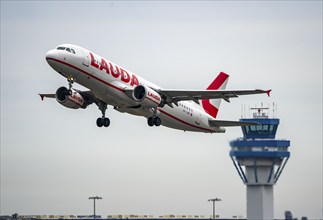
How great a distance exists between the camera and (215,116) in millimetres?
105250

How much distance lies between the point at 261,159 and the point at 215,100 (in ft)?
231

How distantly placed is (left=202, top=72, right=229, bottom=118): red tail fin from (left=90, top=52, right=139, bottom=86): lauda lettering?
52.3ft

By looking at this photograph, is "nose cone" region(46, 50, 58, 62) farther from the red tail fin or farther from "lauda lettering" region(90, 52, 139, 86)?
the red tail fin

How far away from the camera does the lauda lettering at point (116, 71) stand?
277 ft

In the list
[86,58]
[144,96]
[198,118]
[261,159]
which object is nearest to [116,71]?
[144,96]

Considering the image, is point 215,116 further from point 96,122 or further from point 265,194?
point 265,194

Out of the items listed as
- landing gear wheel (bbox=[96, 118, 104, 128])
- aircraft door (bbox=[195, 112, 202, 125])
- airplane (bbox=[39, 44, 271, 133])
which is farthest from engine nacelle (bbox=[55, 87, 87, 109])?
aircraft door (bbox=[195, 112, 202, 125])

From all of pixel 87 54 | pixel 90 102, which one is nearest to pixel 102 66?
pixel 87 54

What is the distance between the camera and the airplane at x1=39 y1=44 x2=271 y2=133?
272 feet

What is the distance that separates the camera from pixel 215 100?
4146 inches

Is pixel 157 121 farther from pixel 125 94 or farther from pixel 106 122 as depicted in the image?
pixel 125 94

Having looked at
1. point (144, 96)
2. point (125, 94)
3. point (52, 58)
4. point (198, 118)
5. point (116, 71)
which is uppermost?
point (52, 58)

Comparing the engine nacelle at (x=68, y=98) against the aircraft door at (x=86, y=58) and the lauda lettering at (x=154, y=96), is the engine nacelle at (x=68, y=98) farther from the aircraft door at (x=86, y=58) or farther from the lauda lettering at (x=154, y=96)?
the lauda lettering at (x=154, y=96)

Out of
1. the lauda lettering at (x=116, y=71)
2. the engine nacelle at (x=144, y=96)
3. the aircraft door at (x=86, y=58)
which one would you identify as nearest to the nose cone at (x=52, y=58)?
the aircraft door at (x=86, y=58)
